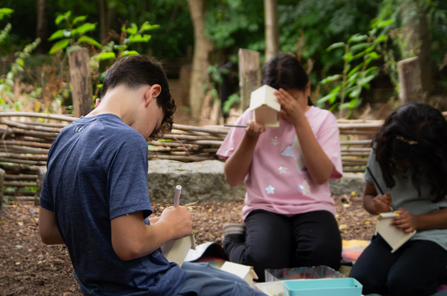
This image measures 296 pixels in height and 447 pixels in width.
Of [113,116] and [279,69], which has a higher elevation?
[279,69]

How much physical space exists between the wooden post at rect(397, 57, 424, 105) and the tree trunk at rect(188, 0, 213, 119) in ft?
19.6

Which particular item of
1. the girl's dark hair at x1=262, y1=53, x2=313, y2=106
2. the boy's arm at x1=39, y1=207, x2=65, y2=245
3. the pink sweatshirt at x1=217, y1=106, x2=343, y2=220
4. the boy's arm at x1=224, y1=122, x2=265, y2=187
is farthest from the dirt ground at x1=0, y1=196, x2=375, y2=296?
the girl's dark hair at x1=262, y1=53, x2=313, y2=106

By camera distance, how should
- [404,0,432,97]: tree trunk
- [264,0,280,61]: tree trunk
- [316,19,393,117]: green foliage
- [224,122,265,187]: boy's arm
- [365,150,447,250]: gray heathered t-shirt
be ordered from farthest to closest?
[264,0,280,61]: tree trunk, [404,0,432,97]: tree trunk, [316,19,393,117]: green foliage, [224,122,265,187]: boy's arm, [365,150,447,250]: gray heathered t-shirt

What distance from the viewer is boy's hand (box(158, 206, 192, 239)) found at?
3.86 feet

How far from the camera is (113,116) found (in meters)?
1.11

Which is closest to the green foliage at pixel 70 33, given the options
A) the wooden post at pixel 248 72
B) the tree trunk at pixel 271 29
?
the wooden post at pixel 248 72

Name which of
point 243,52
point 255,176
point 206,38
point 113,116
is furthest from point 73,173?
point 206,38

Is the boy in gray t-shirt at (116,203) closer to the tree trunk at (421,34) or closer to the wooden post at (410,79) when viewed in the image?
the wooden post at (410,79)

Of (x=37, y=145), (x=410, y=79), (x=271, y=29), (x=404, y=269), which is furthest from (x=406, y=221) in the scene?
(x=271, y=29)

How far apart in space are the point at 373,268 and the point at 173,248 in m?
1.14

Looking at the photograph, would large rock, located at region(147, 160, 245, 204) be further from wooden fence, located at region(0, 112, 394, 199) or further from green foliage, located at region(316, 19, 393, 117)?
green foliage, located at region(316, 19, 393, 117)

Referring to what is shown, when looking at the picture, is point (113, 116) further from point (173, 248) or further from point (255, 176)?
point (255, 176)

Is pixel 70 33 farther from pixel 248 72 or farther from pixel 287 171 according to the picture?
pixel 287 171

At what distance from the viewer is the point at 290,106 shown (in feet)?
6.59
